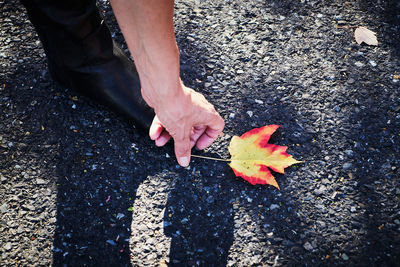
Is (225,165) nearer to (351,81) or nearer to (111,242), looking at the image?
(111,242)

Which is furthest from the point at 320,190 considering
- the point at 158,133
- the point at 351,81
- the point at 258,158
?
the point at 158,133

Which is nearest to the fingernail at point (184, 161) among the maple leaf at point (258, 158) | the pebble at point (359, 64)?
the maple leaf at point (258, 158)

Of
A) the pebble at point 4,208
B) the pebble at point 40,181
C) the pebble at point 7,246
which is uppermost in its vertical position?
the pebble at point 40,181

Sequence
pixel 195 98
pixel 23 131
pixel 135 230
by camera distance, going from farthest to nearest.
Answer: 1. pixel 23 131
2. pixel 135 230
3. pixel 195 98

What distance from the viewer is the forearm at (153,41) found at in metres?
0.93

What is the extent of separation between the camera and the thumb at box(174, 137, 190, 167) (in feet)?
4.23

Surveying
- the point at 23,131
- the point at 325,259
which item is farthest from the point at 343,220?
Result: the point at 23,131

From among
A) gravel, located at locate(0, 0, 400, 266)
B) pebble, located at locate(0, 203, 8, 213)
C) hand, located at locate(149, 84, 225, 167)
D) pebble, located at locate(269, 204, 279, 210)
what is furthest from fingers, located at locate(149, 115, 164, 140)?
pebble, located at locate(0, 203, 8, 213)

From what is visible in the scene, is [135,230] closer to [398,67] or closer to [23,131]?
[23,131]

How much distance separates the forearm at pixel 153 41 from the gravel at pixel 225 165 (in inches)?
21.5

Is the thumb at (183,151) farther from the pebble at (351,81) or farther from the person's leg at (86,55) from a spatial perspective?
the pebble at (351,81)

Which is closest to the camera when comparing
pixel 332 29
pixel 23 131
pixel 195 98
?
pixel 195 98

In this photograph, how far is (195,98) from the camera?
4.20 feet

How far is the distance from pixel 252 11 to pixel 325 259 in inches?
63.2
